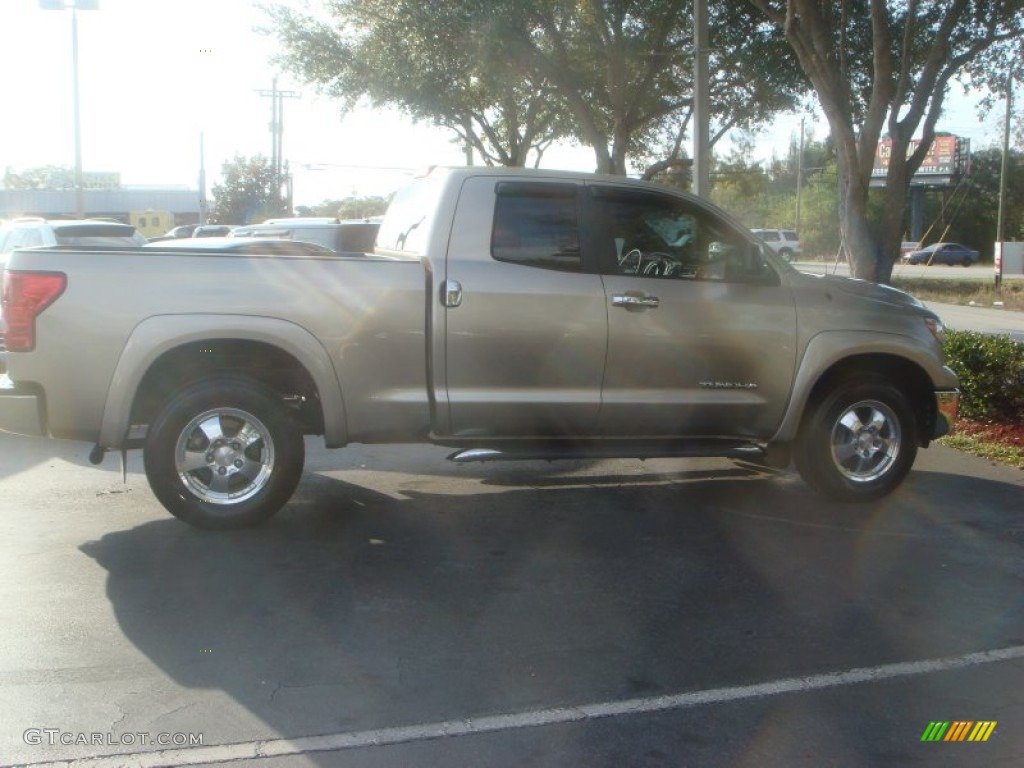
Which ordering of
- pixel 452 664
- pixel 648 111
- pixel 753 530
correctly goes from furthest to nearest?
pixel 648 111 < pixel 753 530 < pixel 452 664

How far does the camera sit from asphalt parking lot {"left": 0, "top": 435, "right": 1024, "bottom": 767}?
13.4ft

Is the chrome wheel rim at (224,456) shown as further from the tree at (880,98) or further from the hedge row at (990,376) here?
the tree at (880,98)

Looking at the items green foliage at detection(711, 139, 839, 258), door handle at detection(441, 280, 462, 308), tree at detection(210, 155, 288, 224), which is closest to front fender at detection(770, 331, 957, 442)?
→ door handle at detection(441, 280, 462, 308)

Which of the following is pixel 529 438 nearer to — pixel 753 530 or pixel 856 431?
pixel 753 530

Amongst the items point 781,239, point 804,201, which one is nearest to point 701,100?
point 781,239

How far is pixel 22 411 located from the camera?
6168mm

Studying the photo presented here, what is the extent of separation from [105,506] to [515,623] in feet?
11.2

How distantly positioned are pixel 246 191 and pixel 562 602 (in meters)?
52.4

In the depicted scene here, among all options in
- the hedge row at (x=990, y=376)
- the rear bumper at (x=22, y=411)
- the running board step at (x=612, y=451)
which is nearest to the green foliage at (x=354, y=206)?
the hedge row at (x=990, y=376)

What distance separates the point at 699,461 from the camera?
357 inches

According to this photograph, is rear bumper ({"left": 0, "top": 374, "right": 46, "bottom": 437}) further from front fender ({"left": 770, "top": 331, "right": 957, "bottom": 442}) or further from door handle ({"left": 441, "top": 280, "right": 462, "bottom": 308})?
front fender ({"left": 770, "top": 331, "right": 957, "bottom": 442})

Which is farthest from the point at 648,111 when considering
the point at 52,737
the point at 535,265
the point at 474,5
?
the point at 52,737

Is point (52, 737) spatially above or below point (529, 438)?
below

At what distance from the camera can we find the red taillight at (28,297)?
6.05m
